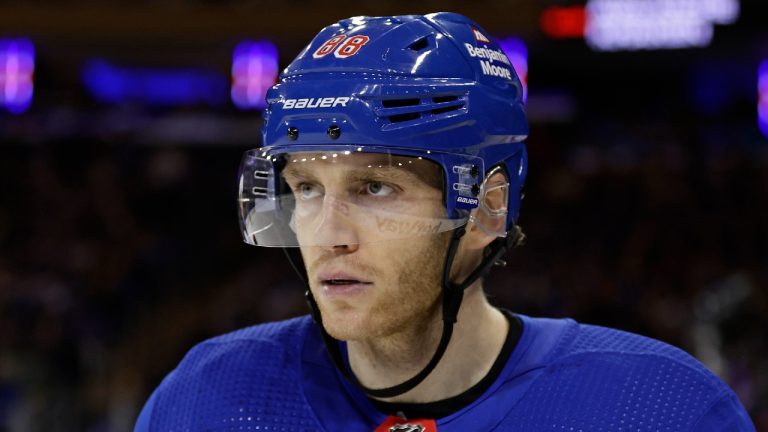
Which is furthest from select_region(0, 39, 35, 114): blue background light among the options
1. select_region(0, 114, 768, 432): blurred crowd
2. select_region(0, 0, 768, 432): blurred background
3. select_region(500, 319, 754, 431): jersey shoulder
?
select_region(500, 319, 754, 431): jersey shoulder

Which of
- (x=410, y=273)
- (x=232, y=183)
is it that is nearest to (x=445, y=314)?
(x=410, y=273)

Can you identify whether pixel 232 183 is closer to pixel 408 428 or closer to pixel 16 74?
pixel 16 74

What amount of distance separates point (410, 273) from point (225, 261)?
531 cm

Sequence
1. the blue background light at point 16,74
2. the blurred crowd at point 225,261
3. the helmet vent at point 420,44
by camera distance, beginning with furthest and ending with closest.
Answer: the blue background light at point 16,74
the blurred crowd at point 225,261
the helmet vent at point 420,44

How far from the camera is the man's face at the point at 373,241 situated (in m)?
1.52

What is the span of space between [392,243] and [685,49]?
4.75m

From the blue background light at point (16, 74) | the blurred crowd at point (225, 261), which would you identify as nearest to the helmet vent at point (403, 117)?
the blurred crowd at point (225, 261)

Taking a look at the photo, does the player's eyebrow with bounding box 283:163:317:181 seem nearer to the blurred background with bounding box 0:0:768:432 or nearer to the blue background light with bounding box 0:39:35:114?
the blurred background with bounding box 0:0:768:432

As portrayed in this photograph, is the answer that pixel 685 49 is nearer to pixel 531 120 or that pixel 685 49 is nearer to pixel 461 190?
pixel 531 120

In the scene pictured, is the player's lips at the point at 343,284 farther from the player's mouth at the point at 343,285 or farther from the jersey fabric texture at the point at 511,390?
the jersey fabric texture at the point at 511,390

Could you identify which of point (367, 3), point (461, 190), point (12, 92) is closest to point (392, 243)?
point (461, 190)

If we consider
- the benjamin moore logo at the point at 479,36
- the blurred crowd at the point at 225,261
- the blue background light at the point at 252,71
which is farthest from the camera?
the blue background light at the point at 252,71

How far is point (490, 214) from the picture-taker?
167 cm

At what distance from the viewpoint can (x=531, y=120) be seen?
8570 mm
